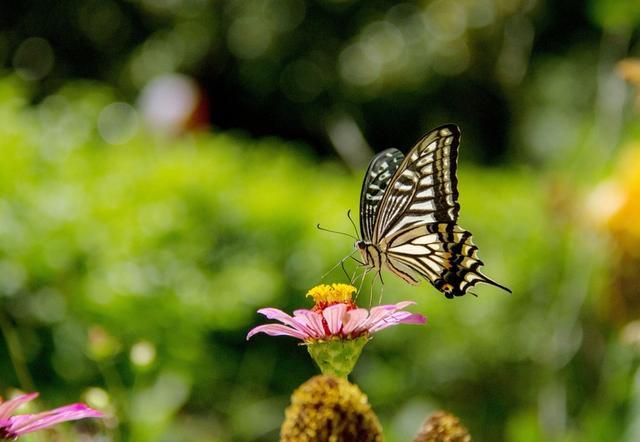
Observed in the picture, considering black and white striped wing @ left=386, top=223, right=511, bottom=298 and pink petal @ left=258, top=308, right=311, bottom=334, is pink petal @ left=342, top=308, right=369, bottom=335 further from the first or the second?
black and white striped wing @ left=386, top=223, right=511, bottom=298

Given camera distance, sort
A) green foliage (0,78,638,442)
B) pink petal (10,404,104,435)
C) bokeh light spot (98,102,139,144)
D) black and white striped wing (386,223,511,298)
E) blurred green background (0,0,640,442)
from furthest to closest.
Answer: bokeh light spot (98,102,139,144)
green foliage (0,78,638,442)
blurred green background (0,0,640,442)
black and white striped wing (386,223,511,298)
pink petal (10,404,104,435)

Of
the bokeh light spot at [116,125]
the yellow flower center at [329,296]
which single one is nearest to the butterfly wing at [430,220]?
the yellow flower center at [329,296]

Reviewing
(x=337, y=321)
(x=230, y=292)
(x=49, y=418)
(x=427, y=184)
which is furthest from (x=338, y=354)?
(x=230, y=292)

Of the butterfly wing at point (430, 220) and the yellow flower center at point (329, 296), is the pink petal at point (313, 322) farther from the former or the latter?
the butterfly wing at point (430, 220)

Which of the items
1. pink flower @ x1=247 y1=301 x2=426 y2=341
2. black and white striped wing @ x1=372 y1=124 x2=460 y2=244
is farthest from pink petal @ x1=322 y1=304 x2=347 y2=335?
black and white striped wing @ x1=372 y1=124 x2=460 y2=244

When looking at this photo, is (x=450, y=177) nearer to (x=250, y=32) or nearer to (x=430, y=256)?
(x=430, y=256)

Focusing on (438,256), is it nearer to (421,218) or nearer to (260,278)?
(421,218)

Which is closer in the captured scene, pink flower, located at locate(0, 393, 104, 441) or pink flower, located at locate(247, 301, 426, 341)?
pink flower, located at locate(0, 393, 104, 441)

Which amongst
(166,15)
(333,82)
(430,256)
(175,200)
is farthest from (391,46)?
(430,256)

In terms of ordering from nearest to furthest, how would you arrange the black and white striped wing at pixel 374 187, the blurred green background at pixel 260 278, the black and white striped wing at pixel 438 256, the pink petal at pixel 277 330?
the pink petal at pixel 277 330, the black and white striped wing at pixel 438 256, the black and white striped wing at pixel 374 187, the blurred green background at pixel 260 278

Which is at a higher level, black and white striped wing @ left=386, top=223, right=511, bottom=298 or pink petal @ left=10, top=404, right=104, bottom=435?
black and white striped wing @ left=386, top=223, right=511, bottom=298
